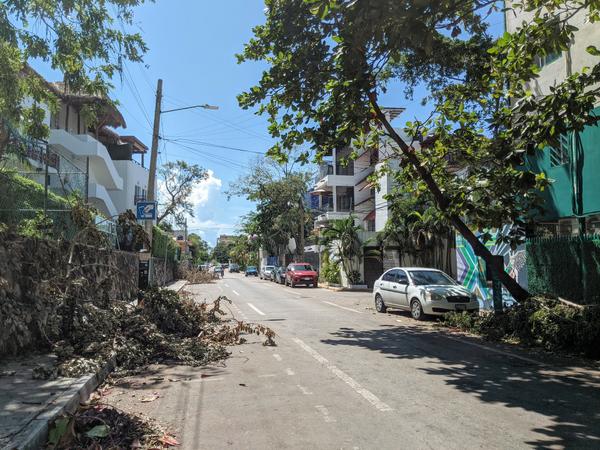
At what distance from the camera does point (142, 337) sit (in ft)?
30.9

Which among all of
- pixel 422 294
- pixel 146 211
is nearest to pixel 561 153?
pixel 422 294

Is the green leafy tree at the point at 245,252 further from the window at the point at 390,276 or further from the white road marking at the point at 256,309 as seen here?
the window at the point at 390,276

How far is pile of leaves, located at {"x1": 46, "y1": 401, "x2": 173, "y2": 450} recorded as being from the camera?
4652 mm

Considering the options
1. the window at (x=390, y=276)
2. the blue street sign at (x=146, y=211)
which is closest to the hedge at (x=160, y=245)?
the blue street sign at (x=146, y=211)

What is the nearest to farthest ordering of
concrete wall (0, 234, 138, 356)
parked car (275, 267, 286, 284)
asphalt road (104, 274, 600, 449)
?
asphalt road (104, 274, 600, 449), concrete wall (0, 234, 138, 356), parked car (275, 267, 286, 284)

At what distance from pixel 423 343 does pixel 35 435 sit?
26.1 feet

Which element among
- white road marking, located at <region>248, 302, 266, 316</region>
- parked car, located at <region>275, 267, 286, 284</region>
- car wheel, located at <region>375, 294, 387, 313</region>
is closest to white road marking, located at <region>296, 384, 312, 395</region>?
white road marking, located at <region>248, 302, 266, 316</region>

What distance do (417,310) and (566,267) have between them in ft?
13.6

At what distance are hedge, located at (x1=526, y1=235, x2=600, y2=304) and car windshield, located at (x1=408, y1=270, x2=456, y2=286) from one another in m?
2.44

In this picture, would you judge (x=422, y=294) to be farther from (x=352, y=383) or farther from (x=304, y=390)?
(x=304, y=390)

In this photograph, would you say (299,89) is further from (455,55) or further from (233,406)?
(455,55)

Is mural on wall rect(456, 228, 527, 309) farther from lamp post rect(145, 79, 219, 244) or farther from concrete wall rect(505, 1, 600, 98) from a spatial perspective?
lamp post rect(145, 79, 219, 244)

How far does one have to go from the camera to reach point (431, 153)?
14.6m

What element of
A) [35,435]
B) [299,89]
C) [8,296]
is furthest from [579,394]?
[8,296]
